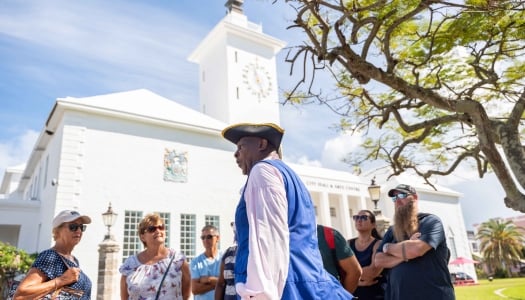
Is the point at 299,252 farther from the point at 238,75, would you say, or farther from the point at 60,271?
the point at 238,75

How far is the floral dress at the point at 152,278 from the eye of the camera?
3.49m

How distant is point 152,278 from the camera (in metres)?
3.56

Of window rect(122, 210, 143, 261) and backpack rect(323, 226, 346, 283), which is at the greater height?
window rect(122, 210, 143, 261)

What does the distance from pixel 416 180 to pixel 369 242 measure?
117 feet

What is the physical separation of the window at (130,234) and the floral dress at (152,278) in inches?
486

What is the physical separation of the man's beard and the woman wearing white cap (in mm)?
3074

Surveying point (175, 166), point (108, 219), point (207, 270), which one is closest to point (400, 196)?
point (207, 270)

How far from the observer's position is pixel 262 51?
2928 cm

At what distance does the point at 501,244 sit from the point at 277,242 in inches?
2221

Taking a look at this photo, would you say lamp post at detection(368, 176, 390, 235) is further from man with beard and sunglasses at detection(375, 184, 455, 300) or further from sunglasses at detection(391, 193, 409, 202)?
man with beard and sunglasses at detection(375, 184, 455, 300)

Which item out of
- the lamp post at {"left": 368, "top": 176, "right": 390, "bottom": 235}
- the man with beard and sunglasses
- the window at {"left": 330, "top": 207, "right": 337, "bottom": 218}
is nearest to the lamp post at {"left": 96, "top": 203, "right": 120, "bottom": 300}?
the lamp post at {"left": 368, "top": 176, "right": 390, "bottom": 235}

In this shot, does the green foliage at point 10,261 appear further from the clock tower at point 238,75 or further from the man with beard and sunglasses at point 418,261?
the clock tower at point 238,75

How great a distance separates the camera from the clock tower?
2644 cm

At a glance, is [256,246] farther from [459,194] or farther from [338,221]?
[459,194]
